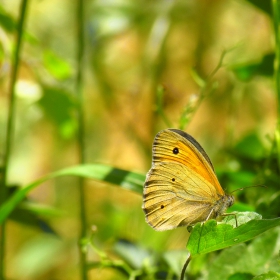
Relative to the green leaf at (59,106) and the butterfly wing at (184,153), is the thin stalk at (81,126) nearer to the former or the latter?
the green leaf at (59,106)

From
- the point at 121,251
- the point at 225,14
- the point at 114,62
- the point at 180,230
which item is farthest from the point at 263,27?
the point at 121,251

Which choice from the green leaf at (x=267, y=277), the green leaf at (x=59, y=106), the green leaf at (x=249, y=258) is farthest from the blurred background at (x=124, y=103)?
the green leaf at (x=267, y=277)

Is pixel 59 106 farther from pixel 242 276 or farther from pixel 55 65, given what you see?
pixel 242 276

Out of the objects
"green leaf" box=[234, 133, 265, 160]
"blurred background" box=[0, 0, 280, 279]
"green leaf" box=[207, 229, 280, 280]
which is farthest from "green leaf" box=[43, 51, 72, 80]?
"green leaf" box=[207, 229, 280, 280]

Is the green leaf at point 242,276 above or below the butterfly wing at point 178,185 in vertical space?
below

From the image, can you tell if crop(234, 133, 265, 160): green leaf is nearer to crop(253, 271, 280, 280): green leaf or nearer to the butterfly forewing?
the butterfly forewing

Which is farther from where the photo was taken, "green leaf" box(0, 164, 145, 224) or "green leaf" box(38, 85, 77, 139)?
"green leaf" box(38, 85, 77, 139)

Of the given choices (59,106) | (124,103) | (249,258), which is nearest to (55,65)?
(59,106)
